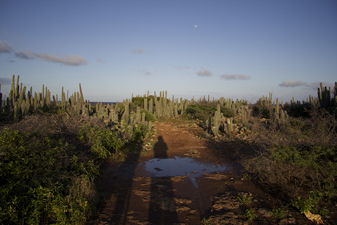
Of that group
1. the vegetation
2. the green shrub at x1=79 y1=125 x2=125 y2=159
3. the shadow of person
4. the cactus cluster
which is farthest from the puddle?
the cactus cluster

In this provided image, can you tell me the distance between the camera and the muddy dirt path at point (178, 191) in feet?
12.0

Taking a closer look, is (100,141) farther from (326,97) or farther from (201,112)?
(326,97)

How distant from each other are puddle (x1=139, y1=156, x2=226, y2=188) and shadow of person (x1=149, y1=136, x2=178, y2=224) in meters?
0.54

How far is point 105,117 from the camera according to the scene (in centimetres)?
1066

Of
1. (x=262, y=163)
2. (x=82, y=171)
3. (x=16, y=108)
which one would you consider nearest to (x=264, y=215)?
(x=262, y=163)

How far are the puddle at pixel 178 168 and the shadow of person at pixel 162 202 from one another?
541 millimetres

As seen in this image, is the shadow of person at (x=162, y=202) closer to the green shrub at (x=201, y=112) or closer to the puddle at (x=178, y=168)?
the puddle at (x=178, y=168)

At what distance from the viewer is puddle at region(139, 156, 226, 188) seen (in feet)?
20.0

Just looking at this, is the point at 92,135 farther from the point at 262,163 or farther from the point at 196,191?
the point at 262,163

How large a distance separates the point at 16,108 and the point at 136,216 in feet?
29.2

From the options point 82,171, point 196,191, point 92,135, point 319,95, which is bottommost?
point 196,191

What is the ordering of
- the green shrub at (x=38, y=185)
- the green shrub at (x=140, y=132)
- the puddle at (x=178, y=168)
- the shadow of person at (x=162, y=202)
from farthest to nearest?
1. the green shrub at (x=140, y=132)
2. the puddle at (x=178, y=168)
3. the shadow of person at (x=162, y=202)
4. the green shrub at (x=38, y=185)

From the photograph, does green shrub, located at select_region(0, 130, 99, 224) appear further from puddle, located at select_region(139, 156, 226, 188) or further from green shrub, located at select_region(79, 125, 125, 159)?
puddle, located at select_region(139, 156, 226, 188)

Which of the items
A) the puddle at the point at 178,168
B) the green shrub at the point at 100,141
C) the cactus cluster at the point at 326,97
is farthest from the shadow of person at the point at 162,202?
the cactus cluster at the point at 326,97
